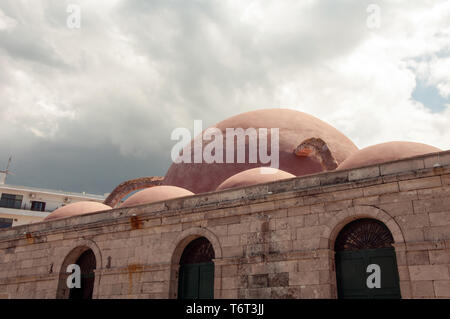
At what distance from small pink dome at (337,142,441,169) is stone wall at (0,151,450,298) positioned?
2.77ft

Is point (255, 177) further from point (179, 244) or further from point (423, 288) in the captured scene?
point (423, 288)

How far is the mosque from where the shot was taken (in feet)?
22.9

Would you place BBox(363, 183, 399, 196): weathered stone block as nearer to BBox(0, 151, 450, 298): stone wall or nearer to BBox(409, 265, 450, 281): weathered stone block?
BBox(0, 151, 450, 298): stone wall

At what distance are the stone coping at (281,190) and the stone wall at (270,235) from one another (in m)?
0.02

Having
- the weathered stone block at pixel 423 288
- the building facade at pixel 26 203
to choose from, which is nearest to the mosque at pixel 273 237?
the weathered stone block at pixel 423 288

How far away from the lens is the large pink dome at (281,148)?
11.7 meters

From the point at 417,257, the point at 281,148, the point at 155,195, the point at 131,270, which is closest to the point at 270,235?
the point at 417,257

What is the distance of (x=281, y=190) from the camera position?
8453 millimetres
